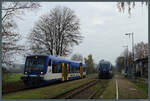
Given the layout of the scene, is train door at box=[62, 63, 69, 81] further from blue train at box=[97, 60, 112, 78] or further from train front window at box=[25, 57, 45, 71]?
blue train at box=[97, 60, 112, 78]

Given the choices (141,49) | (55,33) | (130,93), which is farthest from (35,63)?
(141,49)

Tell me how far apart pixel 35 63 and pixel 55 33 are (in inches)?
613

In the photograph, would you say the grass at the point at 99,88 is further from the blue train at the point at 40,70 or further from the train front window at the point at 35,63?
the train front window at the point at 35,63

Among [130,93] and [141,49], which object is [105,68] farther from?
[141,49]

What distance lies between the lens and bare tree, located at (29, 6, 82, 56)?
34.8 metres

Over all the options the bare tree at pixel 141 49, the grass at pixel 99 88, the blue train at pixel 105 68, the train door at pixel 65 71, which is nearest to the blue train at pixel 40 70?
the train door at pixel 65 71

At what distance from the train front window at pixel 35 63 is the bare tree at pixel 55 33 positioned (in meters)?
12.9

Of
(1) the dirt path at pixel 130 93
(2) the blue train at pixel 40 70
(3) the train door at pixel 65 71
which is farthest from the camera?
(3) the train door at pixel 65 71

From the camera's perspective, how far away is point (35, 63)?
2052 cm

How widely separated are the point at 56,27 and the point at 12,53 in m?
19.8

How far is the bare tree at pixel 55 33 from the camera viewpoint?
34844 mm

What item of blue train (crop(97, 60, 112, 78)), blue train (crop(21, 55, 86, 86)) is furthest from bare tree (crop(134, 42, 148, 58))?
blue train (crop(21, 55, 86, 86))

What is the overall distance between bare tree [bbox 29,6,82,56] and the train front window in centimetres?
1289

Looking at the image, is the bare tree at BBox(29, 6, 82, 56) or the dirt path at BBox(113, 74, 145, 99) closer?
the dirt path at BBox(113, 74, 145, 99)
